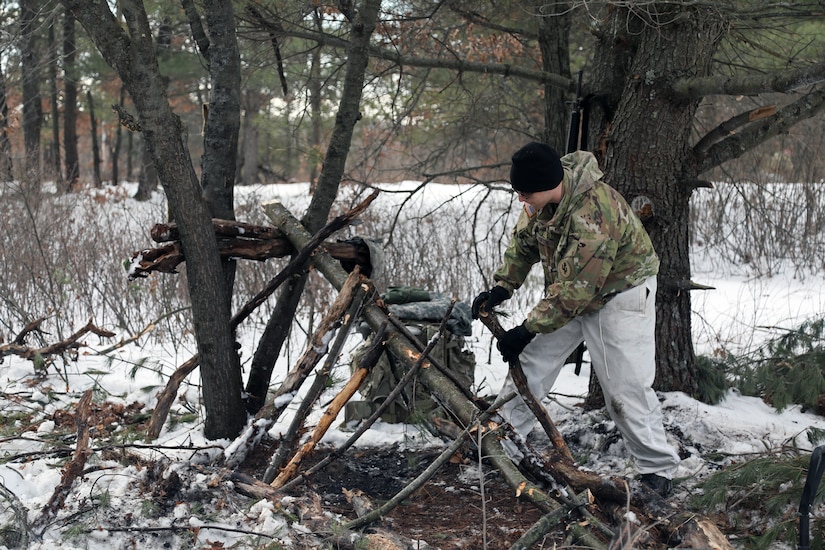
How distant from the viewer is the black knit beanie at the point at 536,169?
3500mm

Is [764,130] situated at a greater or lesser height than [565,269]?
greater

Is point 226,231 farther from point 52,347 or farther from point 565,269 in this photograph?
point 565,269

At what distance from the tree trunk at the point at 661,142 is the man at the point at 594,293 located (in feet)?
3.32

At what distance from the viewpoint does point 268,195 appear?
49.8 ft

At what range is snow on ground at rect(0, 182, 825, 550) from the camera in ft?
10.6

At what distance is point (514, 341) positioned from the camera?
389 cm

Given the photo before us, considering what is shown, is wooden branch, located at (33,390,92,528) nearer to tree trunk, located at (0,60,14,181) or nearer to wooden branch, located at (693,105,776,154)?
wooden branch, located at (693,105,776,154)

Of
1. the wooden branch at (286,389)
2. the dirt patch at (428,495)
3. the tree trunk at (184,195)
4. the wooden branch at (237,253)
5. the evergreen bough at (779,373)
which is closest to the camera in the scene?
the dirt patch at (428,495)

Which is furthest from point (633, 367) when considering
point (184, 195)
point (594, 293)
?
point (184, 195)

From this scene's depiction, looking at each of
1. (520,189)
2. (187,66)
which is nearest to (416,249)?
(520,189)

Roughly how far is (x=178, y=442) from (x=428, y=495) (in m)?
1.64

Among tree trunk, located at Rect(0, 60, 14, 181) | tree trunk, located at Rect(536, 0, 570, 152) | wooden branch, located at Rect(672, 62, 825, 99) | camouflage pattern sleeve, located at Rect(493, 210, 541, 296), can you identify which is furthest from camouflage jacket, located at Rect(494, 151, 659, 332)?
tree trunk, located at Rect(0, 60, 14, 181)

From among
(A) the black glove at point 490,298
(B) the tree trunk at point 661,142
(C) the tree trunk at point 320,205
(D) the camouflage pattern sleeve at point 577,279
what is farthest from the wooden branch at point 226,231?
(B) the tree trunk at point 661,142

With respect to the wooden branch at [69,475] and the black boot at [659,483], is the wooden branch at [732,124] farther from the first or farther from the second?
the wooden branch at [69,475]
